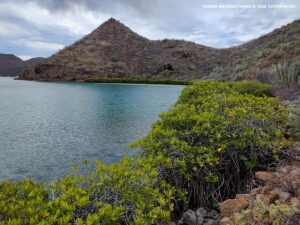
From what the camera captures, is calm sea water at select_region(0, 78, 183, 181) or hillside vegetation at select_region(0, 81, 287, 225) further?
calm sea water at select_region(0, 78, 183, 181)

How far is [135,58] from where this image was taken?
49.5 m

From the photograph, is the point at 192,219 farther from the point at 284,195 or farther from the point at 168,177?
the point at 284,195

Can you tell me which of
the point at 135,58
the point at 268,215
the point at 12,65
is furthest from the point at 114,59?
the point at 12,65

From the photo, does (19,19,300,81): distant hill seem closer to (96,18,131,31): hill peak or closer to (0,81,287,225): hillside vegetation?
(96,18,131,31): hill peak

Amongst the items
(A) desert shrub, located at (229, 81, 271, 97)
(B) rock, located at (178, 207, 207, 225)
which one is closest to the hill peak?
(A) desert shrub, located at (229, 81, 271, 97)

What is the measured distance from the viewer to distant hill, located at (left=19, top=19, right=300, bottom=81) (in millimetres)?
41406

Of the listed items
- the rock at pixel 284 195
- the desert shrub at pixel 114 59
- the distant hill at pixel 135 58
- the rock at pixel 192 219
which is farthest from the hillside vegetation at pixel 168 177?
the desert shrub at pixel 114 59

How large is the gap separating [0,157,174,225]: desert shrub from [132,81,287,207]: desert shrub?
0.83 metres

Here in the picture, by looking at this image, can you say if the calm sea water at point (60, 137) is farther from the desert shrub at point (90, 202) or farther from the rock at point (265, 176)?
the rock at point (265, 176)

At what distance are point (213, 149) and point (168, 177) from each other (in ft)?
2.95

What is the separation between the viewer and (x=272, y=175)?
3.55 metres

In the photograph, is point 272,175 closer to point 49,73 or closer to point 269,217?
point 269,217

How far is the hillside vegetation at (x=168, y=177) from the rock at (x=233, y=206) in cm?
57

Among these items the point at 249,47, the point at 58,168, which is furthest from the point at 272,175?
the point at 249,47
